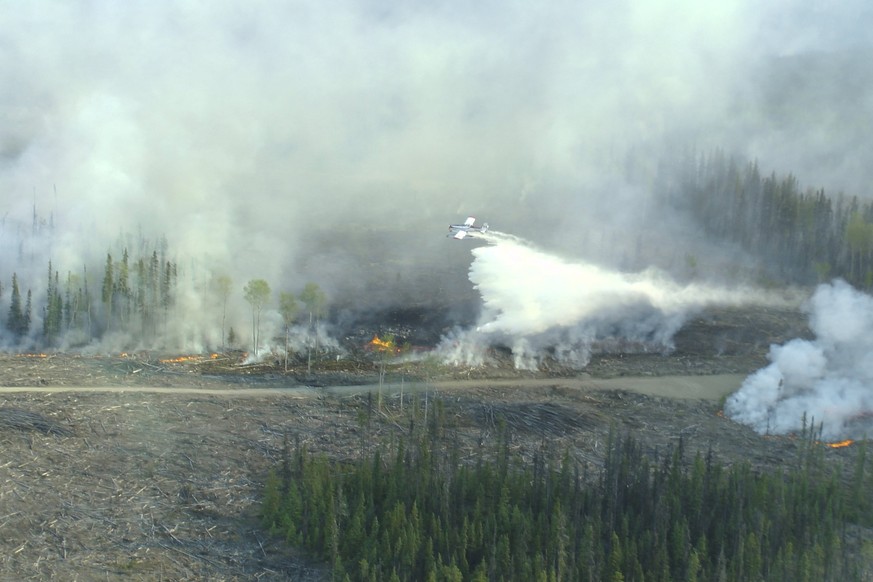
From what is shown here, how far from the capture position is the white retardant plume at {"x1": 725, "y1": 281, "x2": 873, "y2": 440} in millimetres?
87938

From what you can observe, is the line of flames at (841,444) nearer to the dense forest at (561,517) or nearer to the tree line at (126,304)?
the dense forest at (561,517)

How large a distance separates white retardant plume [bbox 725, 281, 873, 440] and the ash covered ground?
4198 millimetres

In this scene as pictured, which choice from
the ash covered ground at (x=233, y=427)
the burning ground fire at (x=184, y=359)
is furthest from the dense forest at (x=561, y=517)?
the burning ground fire at (x=184, y=359)

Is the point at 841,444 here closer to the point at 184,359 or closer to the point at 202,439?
the point at 202,439

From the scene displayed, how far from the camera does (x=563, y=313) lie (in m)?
118

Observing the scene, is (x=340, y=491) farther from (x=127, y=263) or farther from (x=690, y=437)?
(x=127, y=263)

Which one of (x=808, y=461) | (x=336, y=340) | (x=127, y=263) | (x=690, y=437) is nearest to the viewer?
(x=808, y=461)

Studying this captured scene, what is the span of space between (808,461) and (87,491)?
54988 mm

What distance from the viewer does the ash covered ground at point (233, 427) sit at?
5753 cm

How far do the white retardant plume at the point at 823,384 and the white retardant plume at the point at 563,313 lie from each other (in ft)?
74.9

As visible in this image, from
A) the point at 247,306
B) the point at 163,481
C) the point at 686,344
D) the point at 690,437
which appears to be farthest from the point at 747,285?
the point at 163,481

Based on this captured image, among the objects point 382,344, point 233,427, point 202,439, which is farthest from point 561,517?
point 382,344

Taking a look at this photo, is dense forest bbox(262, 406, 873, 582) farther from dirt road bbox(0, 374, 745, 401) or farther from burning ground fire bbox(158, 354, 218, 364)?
burning ground fire bbox(158, 354, 218, 364)

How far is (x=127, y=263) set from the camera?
128250 millimetres
